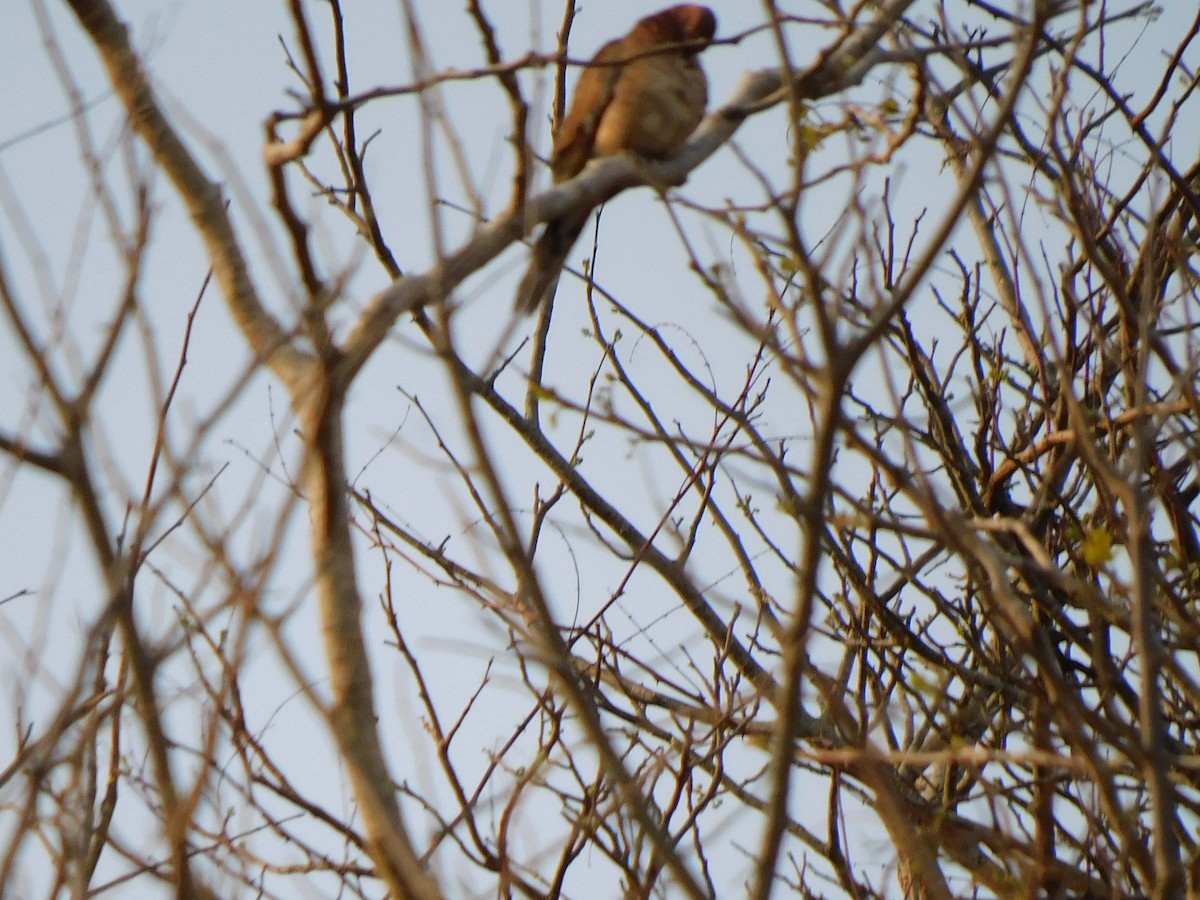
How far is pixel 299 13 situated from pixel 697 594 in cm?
227

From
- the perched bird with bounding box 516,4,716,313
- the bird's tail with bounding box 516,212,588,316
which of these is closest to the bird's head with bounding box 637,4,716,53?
the perched bird with bounding box 516,4,716,313

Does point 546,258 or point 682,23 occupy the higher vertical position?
point 682,23

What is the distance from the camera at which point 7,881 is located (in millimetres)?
1727

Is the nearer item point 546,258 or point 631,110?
point 546,258

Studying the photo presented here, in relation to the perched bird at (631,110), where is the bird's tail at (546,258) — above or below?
below

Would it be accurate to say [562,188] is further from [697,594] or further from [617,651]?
[697,594]

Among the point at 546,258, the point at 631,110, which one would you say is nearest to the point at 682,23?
the point at 631,110

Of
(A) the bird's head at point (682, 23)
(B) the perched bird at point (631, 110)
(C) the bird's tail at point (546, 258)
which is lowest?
(C) the bird's tail at point (546, 258)

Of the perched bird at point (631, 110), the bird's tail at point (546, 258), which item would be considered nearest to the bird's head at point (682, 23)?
the perched bird at point (631, 110)

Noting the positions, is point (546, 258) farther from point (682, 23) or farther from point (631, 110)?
point (682, 23)

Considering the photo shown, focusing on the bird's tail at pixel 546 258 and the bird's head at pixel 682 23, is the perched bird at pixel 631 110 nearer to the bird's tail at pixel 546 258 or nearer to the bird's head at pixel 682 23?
the bird's head at pixel 682 23

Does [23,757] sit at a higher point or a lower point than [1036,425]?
lower

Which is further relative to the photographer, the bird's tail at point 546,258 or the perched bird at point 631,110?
the perched bird at point 631,110

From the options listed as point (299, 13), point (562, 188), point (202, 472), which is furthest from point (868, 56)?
point (202, 472)
